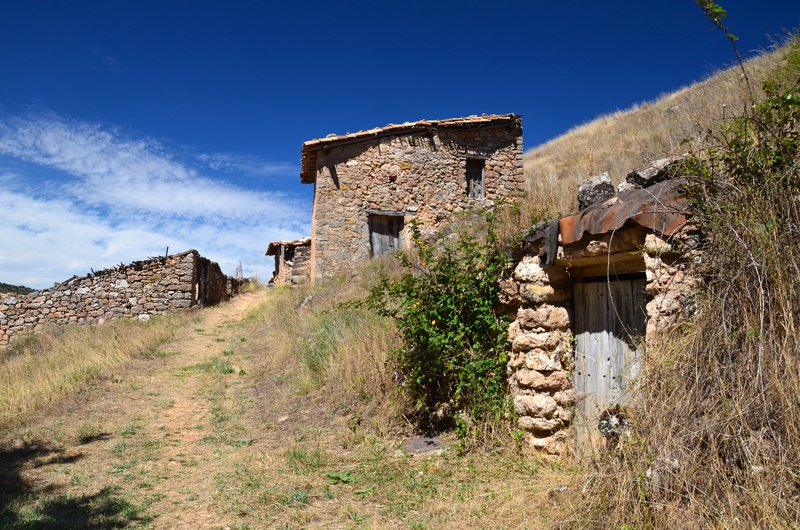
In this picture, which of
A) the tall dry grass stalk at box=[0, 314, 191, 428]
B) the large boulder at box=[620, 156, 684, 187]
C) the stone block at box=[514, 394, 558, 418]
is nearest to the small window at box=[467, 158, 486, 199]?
the tall dry grass stalk at box=[0, 314, 191, 428]

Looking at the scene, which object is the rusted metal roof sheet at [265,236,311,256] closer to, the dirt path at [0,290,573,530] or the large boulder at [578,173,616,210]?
the dirt path at [0,290,573,530]

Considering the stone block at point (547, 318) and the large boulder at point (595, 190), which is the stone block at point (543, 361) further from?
the large boulder at point (595, 190)

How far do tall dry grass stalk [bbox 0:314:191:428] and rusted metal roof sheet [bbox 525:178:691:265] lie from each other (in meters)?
7.08

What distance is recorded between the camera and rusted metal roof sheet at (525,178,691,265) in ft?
11.9

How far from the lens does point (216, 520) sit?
4.00 metres

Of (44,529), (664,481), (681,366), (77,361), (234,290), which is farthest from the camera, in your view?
(234,290)

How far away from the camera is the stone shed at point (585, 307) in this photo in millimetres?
3768

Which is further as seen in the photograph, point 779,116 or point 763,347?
point 779,116

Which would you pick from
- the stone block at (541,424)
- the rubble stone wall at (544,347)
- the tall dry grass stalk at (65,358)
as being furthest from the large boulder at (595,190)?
the tall dry grass stalk at (65,358)

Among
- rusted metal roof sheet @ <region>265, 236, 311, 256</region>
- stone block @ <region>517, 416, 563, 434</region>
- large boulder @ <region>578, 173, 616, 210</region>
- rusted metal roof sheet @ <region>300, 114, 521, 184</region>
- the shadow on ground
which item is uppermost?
rusted metal roof sheet @ <region>300, 114, 521, 184</region>

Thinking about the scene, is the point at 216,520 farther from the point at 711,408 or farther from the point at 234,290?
the point at 234,290

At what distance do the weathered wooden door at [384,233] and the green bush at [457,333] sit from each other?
8631 millimetres

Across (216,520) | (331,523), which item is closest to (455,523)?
(331,523)

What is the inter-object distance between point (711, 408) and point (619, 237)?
1.48 meters
